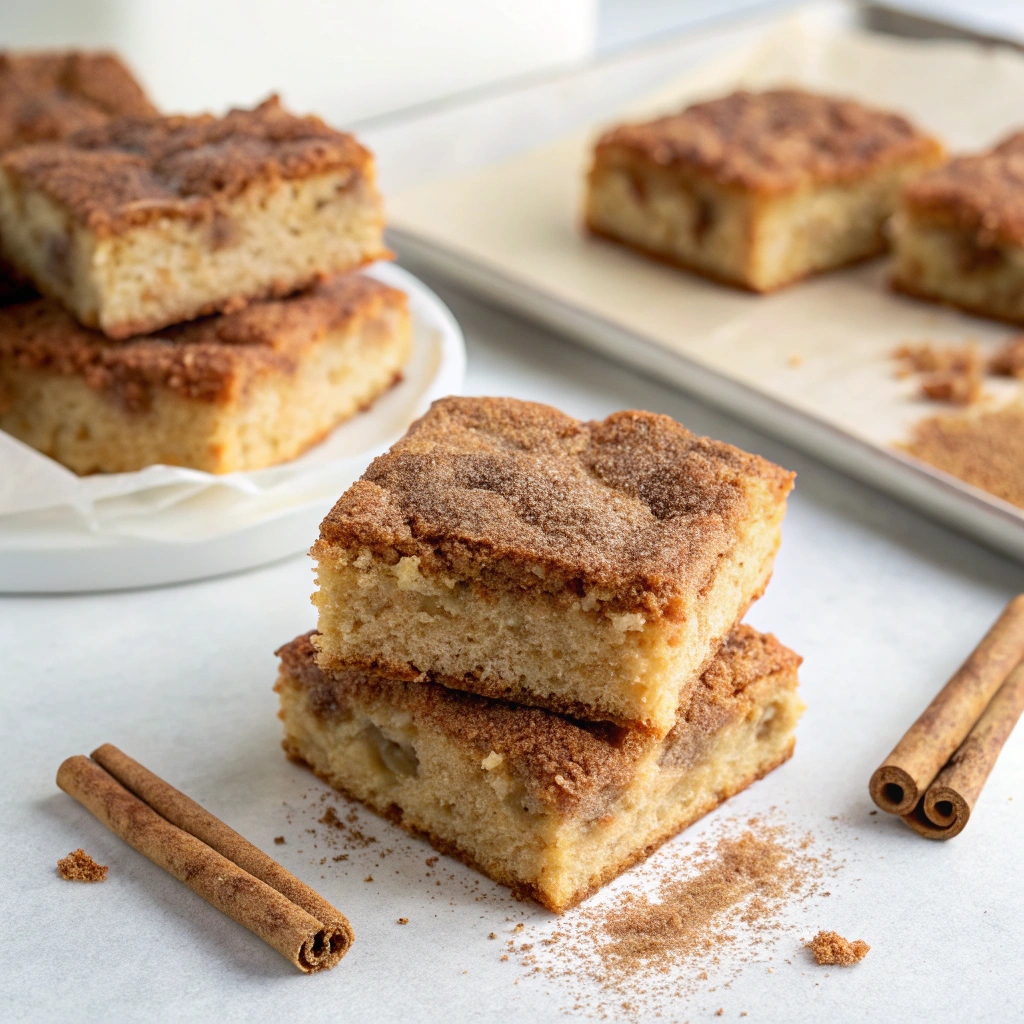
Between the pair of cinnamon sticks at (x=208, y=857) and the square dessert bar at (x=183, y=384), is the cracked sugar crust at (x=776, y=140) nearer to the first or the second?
the square dessert bar at (x=183, y=384)

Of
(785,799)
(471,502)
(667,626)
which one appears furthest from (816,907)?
(471,502)

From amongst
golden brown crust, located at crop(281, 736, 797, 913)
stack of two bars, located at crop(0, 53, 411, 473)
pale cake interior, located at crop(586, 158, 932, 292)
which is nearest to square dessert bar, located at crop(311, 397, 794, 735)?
golden brown crust, located at crop(281, 736, 797, 913)

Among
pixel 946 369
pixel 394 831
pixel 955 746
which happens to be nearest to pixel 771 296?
pixel 946 369

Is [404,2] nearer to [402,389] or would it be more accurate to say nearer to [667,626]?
[402,389]

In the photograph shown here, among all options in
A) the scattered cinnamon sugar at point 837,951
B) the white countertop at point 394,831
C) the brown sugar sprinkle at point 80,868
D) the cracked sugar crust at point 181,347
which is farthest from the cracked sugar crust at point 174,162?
the scattered cinnamon sugar at point 837,951

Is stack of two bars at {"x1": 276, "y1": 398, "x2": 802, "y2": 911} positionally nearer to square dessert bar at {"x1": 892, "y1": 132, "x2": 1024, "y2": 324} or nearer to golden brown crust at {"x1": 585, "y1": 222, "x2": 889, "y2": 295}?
golden brown crust at {"x1": 585, "y1": 222, "x2": 889, "y2": 295}

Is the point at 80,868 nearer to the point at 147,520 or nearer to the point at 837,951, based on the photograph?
the point at 147,520
